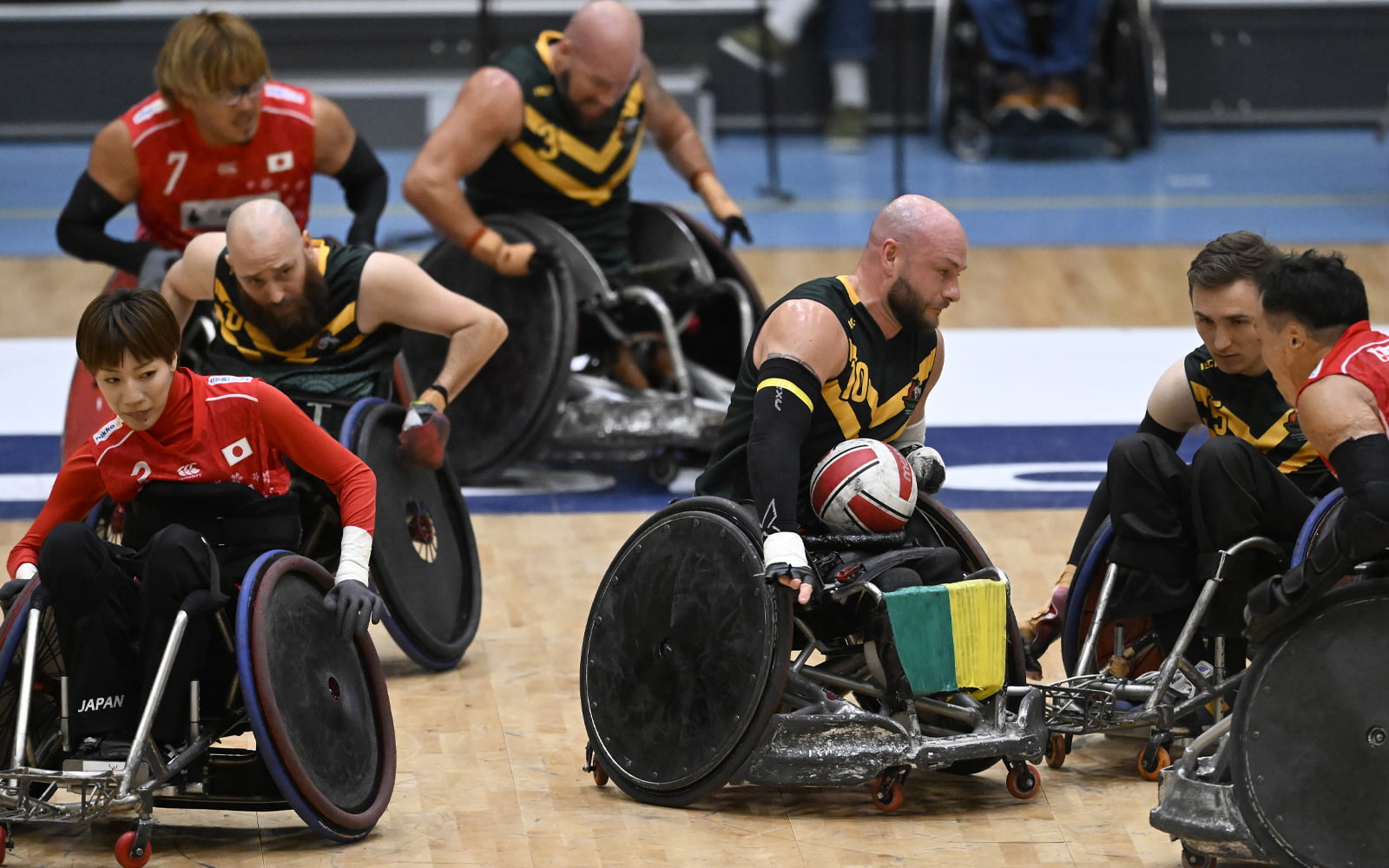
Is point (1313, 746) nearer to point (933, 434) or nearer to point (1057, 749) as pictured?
point (1057, 749)

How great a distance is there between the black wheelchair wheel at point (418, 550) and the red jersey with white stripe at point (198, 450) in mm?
833

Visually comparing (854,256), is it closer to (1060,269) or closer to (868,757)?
(1060,269)

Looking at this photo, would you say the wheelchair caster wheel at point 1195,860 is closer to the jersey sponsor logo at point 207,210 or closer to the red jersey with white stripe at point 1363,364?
the red jersey with white stripe at point 1363,364

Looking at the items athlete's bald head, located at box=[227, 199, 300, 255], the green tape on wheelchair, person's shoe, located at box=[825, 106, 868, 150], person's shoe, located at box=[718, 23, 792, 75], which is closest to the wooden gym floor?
the green tape on wheelchair

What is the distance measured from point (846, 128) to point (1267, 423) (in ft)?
27.8

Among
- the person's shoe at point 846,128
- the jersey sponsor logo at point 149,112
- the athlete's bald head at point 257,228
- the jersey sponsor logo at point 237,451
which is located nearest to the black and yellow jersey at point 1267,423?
the jersey sponsor logo at point 237,451

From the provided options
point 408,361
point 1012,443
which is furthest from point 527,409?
point 1012,443

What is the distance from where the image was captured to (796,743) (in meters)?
4.29

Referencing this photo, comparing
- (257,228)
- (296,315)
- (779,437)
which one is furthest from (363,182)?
(779,437)

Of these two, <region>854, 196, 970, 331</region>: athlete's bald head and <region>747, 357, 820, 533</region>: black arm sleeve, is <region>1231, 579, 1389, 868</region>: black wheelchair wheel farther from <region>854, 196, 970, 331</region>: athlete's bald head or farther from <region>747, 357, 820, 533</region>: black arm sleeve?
<region>854, 196, 970, 331</region>: athlete's bald head

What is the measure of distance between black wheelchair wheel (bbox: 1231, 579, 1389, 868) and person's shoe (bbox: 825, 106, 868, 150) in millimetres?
9359

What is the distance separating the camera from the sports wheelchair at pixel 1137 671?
4414 millimetres

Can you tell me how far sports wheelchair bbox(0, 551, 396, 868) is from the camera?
12.9 feet

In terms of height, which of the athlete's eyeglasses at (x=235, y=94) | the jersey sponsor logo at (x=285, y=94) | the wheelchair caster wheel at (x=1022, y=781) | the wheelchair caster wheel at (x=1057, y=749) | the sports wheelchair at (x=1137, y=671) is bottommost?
the wheelchair caster wheel at (x=1057, y=749)
